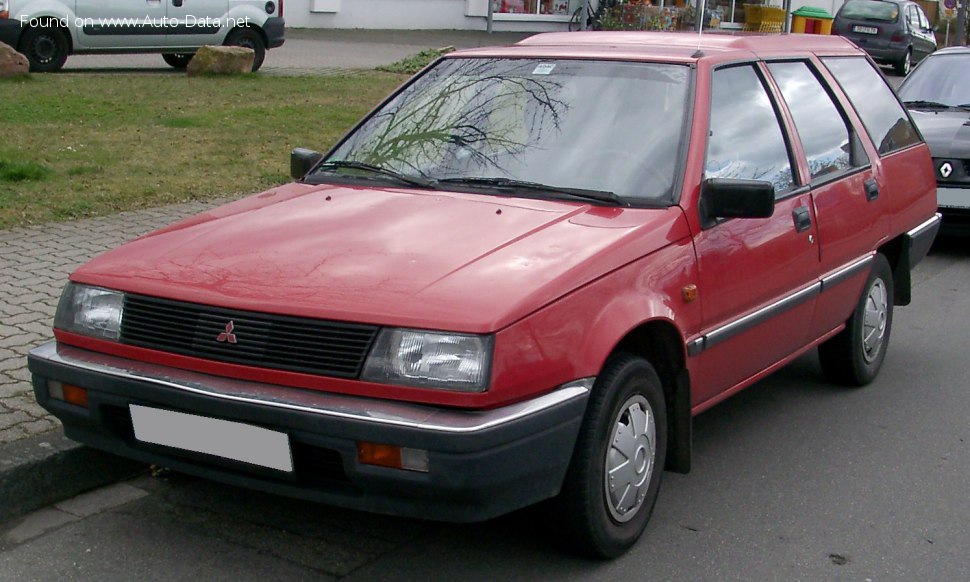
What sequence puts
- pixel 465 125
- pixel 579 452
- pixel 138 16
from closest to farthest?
pixel 579 452 → pixel 465 125 → pixel 138 16

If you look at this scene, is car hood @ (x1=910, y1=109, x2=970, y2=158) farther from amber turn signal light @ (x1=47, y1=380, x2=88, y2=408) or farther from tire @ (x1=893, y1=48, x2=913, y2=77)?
tire @ (x1=893, y1=48, x2=913, y2=77)

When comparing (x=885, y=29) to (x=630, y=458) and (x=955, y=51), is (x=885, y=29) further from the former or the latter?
(x=630, y=458)

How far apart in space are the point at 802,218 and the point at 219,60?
1284 cm

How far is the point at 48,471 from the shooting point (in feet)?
14.5

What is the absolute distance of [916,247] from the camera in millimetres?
6410

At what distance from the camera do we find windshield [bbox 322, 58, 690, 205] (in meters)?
4.48

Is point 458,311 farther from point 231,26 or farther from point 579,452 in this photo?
point 231,26

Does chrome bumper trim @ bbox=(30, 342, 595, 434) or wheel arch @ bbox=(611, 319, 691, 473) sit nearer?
chrome bumper trim @ bbox=(30, 342, 595, 434)

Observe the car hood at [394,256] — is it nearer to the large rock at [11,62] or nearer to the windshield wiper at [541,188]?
the windshield wiper at [541,188]

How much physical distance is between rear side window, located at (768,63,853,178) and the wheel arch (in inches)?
58.9

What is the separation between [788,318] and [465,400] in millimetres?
2100

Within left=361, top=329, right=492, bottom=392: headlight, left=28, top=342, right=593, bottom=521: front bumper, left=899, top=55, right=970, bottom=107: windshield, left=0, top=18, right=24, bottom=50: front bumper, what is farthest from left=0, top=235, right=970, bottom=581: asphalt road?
left=0, top=18, right=24, bottom=50: front bumper

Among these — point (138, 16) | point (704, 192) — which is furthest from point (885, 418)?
point (138, 16)

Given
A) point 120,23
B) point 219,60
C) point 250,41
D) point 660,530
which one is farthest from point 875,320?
point 250,41
